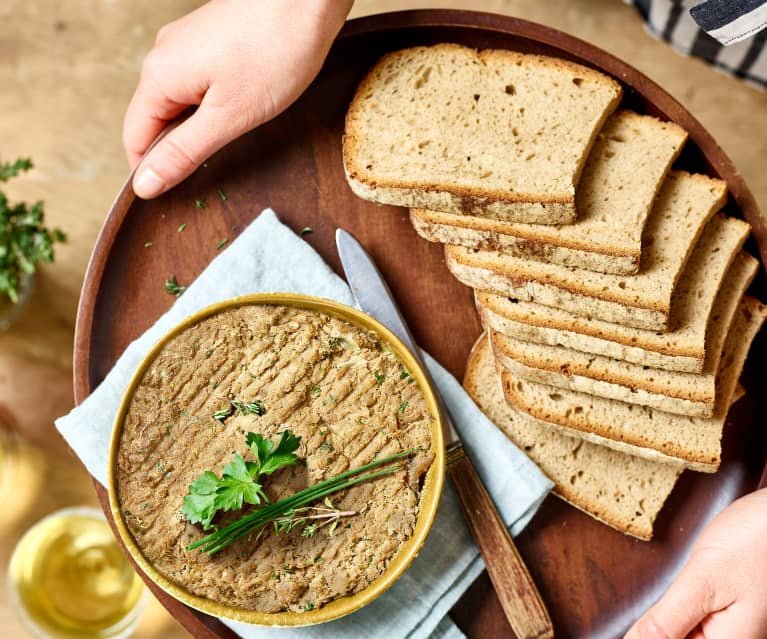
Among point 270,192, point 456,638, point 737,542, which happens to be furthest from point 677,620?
point 270,192

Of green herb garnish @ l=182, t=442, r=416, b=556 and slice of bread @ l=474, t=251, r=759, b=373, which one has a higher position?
slice of bread @ l=474, t=251, r=759, b=373

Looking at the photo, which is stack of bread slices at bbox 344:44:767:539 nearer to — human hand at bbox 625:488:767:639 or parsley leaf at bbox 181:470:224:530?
human hand at bbox 625:488:767:639

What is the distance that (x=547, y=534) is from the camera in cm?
249

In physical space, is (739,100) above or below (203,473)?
above

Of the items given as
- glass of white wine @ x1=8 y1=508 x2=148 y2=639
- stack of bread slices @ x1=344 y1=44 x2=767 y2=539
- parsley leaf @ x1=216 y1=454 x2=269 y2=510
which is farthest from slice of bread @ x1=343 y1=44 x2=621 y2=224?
glass of white wine @ x1=8 y1=508 x2=148 y2=639

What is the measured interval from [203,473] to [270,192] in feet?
3.14

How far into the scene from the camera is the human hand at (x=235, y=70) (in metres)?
2.36

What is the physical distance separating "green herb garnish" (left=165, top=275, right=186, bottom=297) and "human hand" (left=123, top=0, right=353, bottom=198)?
0.28 meters

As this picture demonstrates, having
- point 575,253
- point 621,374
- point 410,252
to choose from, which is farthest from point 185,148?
point 621,374

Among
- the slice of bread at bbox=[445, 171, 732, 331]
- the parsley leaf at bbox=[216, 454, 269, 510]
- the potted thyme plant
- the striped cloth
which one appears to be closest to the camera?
the parsley leaf at bbox=[216, 454, 269, 510]

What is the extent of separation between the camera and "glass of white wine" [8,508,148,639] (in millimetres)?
3156

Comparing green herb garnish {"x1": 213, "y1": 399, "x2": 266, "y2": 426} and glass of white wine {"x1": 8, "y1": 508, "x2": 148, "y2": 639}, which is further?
glass of white wine {"x1": 8, "y1": 508, "x2": 148, "y2": 639}

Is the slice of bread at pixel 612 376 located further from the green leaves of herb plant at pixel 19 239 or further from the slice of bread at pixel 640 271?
the green leaves of herb plant at pixel 19 239

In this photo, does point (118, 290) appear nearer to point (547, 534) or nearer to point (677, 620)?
point (547, 534)
